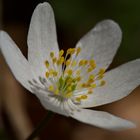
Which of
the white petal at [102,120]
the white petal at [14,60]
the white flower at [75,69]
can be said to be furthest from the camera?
the white flower at [75,69]

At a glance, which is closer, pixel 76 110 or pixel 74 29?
→ pixel 76 110

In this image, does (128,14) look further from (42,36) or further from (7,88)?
(42,36)

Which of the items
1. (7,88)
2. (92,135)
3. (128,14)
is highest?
(128,14)

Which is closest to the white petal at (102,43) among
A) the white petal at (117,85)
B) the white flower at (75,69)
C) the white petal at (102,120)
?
the white flower at (75,69)

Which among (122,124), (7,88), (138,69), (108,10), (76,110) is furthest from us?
(108,10)

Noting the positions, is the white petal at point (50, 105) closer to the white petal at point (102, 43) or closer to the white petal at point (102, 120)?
the white petal at point (102, 120)

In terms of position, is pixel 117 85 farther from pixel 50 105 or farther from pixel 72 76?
pixel 50 105

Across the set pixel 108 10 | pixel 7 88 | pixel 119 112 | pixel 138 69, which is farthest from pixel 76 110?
pixel 108 10
